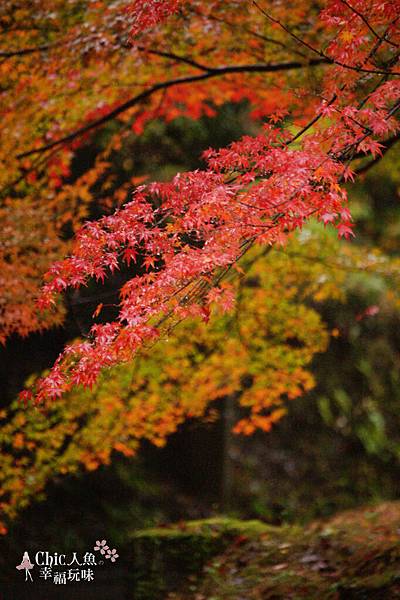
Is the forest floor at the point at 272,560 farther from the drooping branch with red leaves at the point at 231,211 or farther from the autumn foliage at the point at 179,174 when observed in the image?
the drooping branch with red leaves at the point at 231,211

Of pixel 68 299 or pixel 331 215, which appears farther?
pixel 68 299

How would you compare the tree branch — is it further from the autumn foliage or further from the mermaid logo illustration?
the mermaid logo illustration

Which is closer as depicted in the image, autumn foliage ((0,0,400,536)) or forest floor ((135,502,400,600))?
autumn foliage ((0,0,400,536))

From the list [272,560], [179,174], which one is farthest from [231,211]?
[272,560]

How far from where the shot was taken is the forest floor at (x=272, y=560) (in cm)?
534

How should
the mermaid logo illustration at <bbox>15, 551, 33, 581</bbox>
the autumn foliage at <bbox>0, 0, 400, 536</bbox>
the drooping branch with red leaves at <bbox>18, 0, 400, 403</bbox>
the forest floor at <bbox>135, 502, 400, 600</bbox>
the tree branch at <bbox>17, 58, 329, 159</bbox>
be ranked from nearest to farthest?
the drooping branch with red leaves at <bbox>18, 0, 400, 403</bbox> < the autumn foliage at <bbox>0, 0, 400, 536</bbox> < the forest floor at <bbox>135, 502, 400, 600</bbox> < the tree branch at <bbox>17, 58, 329, 159</bbox> < the mermaid logo illustration at <bbox>15, 551, 33, 581</bbox>

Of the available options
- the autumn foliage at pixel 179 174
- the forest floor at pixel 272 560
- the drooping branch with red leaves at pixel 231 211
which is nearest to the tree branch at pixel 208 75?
the autumn foliage at pixel 179 174

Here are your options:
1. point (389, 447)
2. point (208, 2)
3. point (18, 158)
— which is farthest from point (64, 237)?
point (389, 447)

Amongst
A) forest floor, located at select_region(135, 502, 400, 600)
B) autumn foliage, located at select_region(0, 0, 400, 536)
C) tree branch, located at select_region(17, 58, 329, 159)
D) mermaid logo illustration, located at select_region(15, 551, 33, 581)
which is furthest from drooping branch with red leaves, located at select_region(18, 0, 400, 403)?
mermaid logo illustration, located at select_region(15, 551, 33, 581)

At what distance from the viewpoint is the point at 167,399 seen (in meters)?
7.98

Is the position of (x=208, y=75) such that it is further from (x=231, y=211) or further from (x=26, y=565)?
(x=26, y=565)

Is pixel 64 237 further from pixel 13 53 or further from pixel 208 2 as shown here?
pixel 208 2

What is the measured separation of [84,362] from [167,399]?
13.3 feet

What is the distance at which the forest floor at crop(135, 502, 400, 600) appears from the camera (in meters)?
5.34
